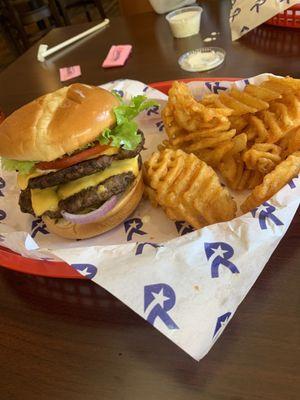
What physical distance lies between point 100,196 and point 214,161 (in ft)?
1.49

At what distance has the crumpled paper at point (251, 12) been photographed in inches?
79.0

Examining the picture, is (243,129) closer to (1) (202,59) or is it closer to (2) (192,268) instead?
(2) (192,268)

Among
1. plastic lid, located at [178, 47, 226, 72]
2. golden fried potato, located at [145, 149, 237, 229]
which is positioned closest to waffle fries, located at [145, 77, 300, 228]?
golden fried potato, located at [145, 149, 237, 229]

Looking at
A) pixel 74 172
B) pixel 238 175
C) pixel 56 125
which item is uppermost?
pixel 56 125

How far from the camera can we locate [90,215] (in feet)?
4.38

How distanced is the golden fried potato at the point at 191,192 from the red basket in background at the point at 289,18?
1.37m

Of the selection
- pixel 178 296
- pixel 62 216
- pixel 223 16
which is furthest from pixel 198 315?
pixel 223 16

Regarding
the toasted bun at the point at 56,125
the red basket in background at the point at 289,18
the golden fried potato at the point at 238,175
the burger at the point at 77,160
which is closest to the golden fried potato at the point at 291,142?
the golden fried potato at the point at 238,175

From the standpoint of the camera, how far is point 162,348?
92 centimetres

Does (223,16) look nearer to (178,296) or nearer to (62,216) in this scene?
(62,216)

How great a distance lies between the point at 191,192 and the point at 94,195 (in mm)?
341

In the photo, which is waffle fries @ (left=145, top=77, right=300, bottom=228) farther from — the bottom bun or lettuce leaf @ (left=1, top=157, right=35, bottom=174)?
lettuce leaf @ (left=1, top=157, right=35, bottom=174)

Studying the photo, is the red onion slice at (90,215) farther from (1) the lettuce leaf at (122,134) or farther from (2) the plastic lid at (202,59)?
(2) the plastic lid at (202,59)

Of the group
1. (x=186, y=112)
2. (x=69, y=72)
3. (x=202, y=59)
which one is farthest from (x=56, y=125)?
(x=69, y=72)
